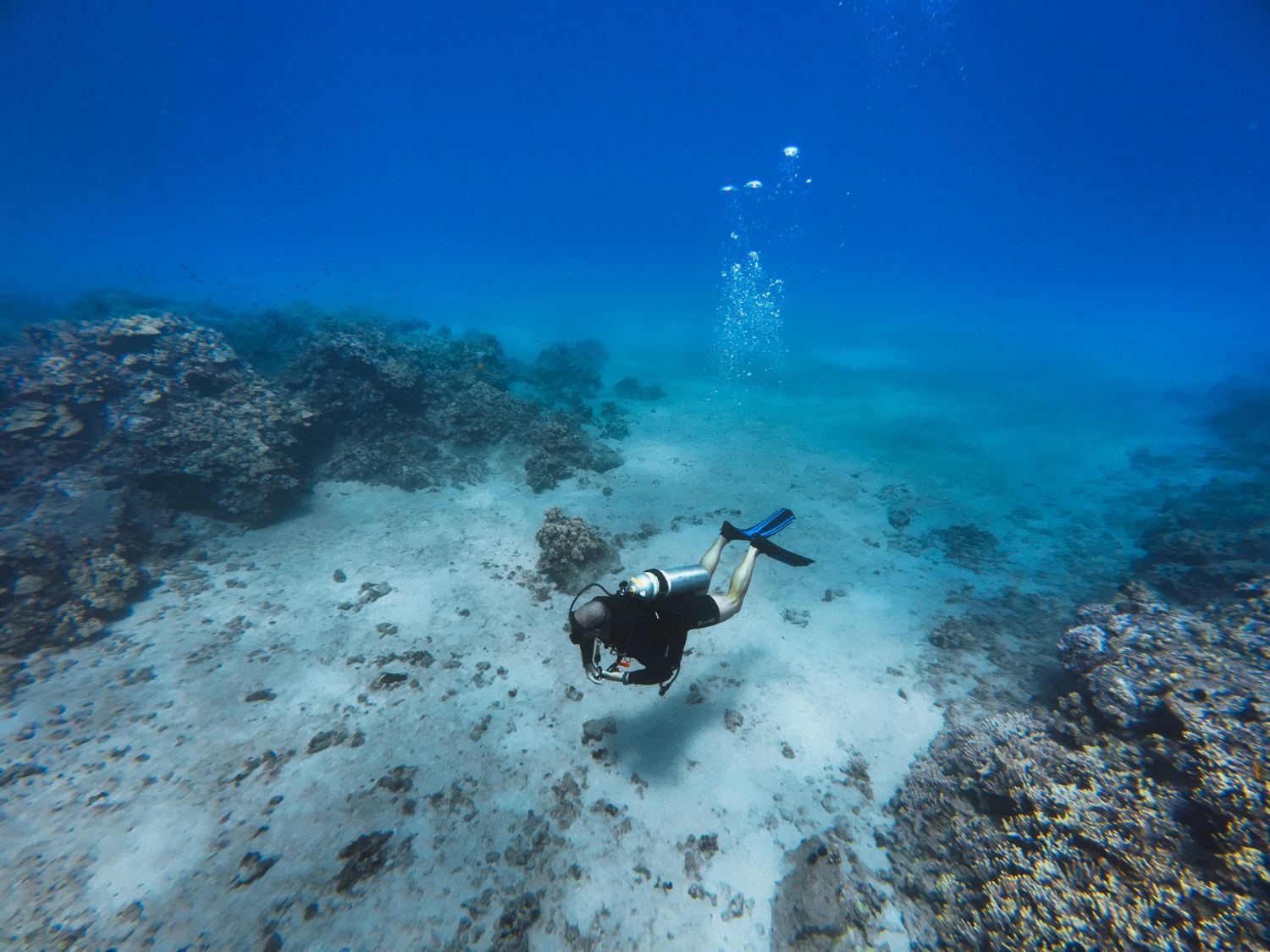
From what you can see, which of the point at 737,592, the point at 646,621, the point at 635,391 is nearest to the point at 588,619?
the point at 646,621

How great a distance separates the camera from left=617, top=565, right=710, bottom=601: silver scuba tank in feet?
16.9

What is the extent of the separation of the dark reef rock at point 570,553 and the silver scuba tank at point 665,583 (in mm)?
4026

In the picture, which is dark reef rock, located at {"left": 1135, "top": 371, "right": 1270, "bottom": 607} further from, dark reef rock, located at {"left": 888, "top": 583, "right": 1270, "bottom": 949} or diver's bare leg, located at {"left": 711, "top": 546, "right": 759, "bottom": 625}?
diver's bare leg, located at {"left": 711, "top": 546, "right": 759, "bottom": 625}

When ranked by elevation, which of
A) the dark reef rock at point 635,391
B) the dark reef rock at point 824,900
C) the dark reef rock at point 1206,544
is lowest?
the dark reef rock at point 824,900

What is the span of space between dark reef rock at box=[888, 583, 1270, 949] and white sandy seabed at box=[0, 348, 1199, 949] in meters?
0.69

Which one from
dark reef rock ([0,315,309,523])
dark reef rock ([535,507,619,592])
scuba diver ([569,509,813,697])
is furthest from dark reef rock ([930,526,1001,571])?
dark reef rock ([0,315,309,523])

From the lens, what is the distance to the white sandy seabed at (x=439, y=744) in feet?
A: 15.6

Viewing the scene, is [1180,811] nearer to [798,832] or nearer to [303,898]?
[798,832]

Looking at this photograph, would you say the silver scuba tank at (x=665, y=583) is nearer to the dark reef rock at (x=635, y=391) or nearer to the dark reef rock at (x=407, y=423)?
the dark reef rock at (x=407, y=423)

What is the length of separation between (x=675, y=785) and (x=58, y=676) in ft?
32.2

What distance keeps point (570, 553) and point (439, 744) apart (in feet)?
13.5

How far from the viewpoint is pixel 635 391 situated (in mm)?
24531

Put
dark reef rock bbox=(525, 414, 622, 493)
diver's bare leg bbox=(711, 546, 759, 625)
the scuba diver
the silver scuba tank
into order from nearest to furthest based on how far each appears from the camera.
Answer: the scuba diver → the silver scuba tank → diver's bare leg bbox=(711, 546, 759, 625) → dark reef rock bbox=(525, 414, 622, 493)

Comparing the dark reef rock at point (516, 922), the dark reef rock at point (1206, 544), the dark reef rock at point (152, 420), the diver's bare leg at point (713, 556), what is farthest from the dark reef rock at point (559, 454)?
the dark reef rock at point (1206, 544)
